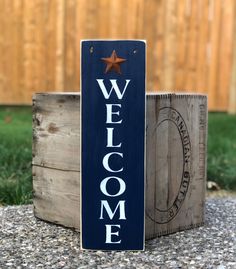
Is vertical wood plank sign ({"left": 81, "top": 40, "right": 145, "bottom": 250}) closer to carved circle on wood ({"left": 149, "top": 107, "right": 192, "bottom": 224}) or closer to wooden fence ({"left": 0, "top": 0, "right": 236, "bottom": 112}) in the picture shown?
carved circle on wood ({"left": 149, "top": 107, "right": 192, "bottom": 224})

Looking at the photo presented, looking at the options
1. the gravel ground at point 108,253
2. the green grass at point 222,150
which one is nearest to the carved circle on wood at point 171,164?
the gravel ground at point 108,253

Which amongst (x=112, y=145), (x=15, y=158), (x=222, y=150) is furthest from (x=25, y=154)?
(x=112, y=145)

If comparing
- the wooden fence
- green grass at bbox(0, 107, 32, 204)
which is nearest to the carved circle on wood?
green grass at bbox(0, 107, 32, 204)

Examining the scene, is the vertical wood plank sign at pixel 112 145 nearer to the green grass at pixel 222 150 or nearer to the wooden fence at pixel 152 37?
the green grass at pixel 222 150

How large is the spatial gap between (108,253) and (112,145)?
1.63ft

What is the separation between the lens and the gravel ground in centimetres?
249

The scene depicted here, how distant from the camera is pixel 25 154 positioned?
453cm

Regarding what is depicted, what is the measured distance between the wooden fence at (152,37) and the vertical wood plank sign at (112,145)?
3662mm

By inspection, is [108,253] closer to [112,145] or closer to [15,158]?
[112,145]

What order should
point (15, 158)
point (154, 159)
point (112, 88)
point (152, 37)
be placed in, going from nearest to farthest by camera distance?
point (112, 88)
point (154, 159)
point (15, 158)
point (152, 37)

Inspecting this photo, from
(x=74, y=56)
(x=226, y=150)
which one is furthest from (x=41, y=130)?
(x=74, y=56)

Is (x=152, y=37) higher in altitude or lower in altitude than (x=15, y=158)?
higher

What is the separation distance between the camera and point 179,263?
8.16 feet

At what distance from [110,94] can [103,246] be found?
0.71 m
